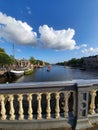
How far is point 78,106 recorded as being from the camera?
4.55m

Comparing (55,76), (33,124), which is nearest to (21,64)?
(55,76)

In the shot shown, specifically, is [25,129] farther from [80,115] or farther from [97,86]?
[97,86]

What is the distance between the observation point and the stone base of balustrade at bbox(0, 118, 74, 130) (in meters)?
4.56

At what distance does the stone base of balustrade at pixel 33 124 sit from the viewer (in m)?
4.56

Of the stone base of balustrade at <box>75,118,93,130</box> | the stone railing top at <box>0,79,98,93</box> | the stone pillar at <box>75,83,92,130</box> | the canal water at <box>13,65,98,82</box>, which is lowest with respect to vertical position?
the canal water at <box>13,65,98,82</box>

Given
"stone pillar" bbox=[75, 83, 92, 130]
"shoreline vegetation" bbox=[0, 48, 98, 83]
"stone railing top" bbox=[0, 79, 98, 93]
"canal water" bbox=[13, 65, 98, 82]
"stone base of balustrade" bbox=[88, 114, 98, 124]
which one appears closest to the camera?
"stone railing top" bbox=[0, 79, 98, 93]

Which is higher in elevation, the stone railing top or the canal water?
the stone railing top

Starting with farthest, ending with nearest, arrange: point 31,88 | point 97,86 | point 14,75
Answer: point 14,75 → point 97,86 → point 31,88

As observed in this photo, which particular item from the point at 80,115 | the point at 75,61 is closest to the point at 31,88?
the point at 80,115

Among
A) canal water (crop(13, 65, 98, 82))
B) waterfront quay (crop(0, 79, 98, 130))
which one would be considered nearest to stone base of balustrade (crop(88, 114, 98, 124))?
waterfront quay (crop(0, 79, 98, 130))

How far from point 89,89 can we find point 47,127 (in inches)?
55.7

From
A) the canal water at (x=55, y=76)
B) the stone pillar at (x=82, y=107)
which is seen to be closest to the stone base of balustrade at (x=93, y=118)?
the stone pillar at (x=82, y=107)

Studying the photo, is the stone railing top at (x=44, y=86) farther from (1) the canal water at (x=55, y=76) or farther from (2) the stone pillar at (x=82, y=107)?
(1) the canal water at (x=55, y=76)

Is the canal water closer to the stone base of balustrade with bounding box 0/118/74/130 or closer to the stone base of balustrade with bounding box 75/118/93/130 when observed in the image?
the stone base of balustrade with bounding box 0/118/74/130
